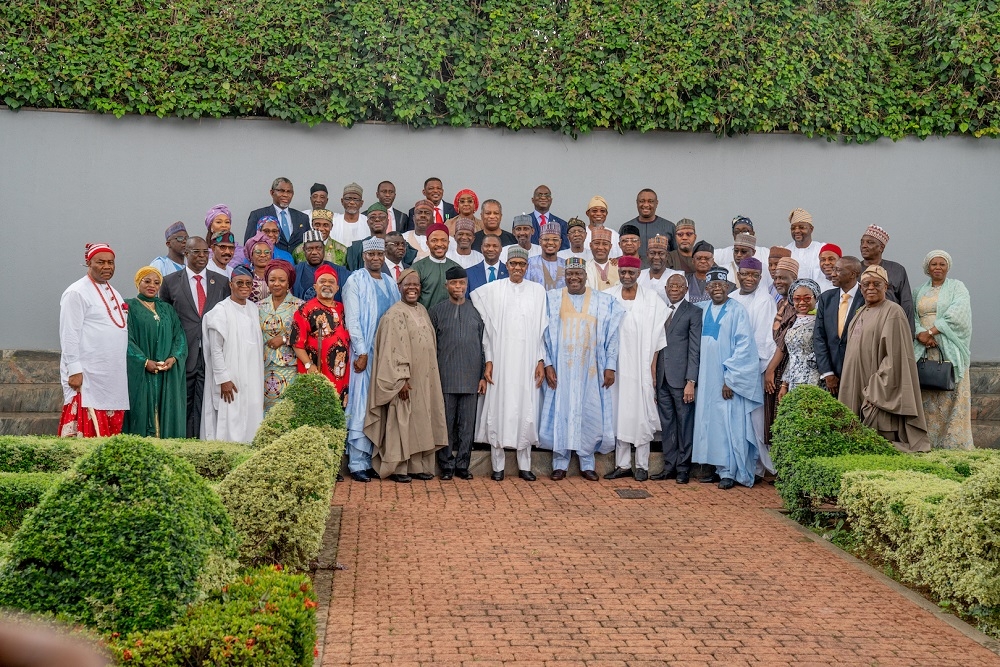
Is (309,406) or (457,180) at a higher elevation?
(457,180)

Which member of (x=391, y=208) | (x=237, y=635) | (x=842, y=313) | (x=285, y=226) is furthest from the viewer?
(x=391, y=208)

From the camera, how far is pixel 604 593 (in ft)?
21.8

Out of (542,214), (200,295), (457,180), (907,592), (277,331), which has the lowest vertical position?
(907,592)

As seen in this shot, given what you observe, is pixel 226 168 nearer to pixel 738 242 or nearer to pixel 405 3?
pixel 405 3

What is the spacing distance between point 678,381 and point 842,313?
1706mm

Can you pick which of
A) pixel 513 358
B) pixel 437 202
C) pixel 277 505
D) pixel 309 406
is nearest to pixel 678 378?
pixel 513 358

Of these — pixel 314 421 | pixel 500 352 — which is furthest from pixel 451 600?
pixel 500 352

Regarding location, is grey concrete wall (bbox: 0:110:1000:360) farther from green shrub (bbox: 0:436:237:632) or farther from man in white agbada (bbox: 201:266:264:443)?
green shrub (bbox: 0:436:237:632)

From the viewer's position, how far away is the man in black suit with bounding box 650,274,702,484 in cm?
1093

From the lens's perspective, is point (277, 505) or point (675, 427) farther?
point (675, 427)

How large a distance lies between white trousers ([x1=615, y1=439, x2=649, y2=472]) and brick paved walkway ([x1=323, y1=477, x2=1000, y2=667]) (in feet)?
4.59

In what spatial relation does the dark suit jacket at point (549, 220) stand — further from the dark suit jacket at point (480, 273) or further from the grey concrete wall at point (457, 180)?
the dark suit jacket at point (480, 273)

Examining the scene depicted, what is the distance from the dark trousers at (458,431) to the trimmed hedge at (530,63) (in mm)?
4146

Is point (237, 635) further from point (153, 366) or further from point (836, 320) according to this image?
point (836, 320)
